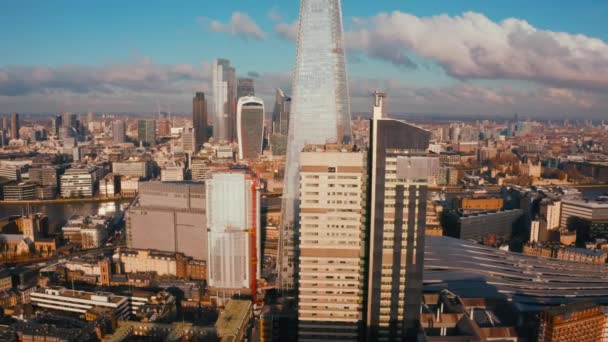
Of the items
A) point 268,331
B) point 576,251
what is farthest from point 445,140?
point 268,331

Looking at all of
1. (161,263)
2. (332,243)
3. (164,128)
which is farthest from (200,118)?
(332,243)

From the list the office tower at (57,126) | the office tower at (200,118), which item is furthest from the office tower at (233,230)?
the office tower at (57,126)

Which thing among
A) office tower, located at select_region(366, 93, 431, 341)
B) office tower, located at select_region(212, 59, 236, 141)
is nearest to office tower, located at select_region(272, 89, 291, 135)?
office tower, located at select_region(212, 59, 236, 141)

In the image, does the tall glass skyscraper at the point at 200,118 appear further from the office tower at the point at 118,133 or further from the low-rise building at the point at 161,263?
the low-rise building at the point at 161,263

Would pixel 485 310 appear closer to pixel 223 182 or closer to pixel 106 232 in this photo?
pixel 223 182

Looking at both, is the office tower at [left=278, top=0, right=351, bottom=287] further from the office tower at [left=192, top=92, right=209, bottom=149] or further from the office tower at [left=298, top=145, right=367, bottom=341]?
the office tower at [left=192, top=92, right=209, bottom=149]

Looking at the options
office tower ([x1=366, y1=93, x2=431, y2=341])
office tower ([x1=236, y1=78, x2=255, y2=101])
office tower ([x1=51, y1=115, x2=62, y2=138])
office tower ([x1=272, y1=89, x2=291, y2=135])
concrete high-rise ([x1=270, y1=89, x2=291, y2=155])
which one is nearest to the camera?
office tower ([x1=366, y1=93, x2=431, y2=341])
